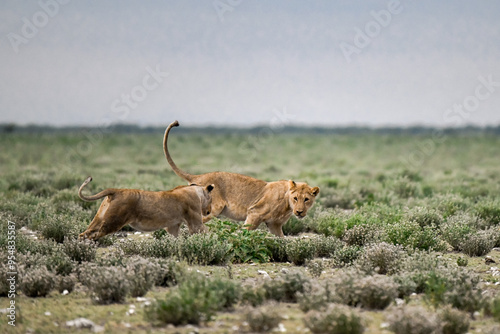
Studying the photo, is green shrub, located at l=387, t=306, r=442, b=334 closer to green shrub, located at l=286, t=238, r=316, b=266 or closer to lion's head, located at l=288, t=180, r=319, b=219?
green shrub, located at l=286, t=238, r=316, b=266

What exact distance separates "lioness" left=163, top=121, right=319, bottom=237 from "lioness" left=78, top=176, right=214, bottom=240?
1028mm

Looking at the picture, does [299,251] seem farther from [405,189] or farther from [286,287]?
[405,189]

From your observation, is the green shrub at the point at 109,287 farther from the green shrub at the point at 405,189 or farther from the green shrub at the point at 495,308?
the green shrub at the point at 405,189

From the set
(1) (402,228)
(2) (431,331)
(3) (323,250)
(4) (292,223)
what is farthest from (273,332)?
(4) (292,223)

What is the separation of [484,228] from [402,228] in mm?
4146

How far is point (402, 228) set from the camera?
12.5m

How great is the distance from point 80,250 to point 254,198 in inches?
143

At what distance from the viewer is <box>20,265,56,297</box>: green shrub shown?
877cm

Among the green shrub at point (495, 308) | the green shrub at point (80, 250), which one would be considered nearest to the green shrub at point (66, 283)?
the green shrub at point (80, 250)

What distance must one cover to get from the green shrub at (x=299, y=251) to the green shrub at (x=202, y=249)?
1.10 metres

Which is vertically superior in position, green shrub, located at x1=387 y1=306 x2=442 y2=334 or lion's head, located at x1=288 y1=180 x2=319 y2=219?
lion's head, located at x1=288 y1=180 x2=319 y2=219

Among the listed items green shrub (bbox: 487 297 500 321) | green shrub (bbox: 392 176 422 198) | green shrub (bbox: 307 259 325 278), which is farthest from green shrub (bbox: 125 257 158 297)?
green shrub (bbox: 392 176 422 198)

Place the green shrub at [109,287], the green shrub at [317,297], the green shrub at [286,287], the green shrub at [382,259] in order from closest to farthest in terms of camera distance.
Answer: the green shrub at [317,297]
the green shrub at [109,287]
the green shrub at [286,287]
the green shrub at [382,259]

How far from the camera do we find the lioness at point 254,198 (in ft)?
40.3
